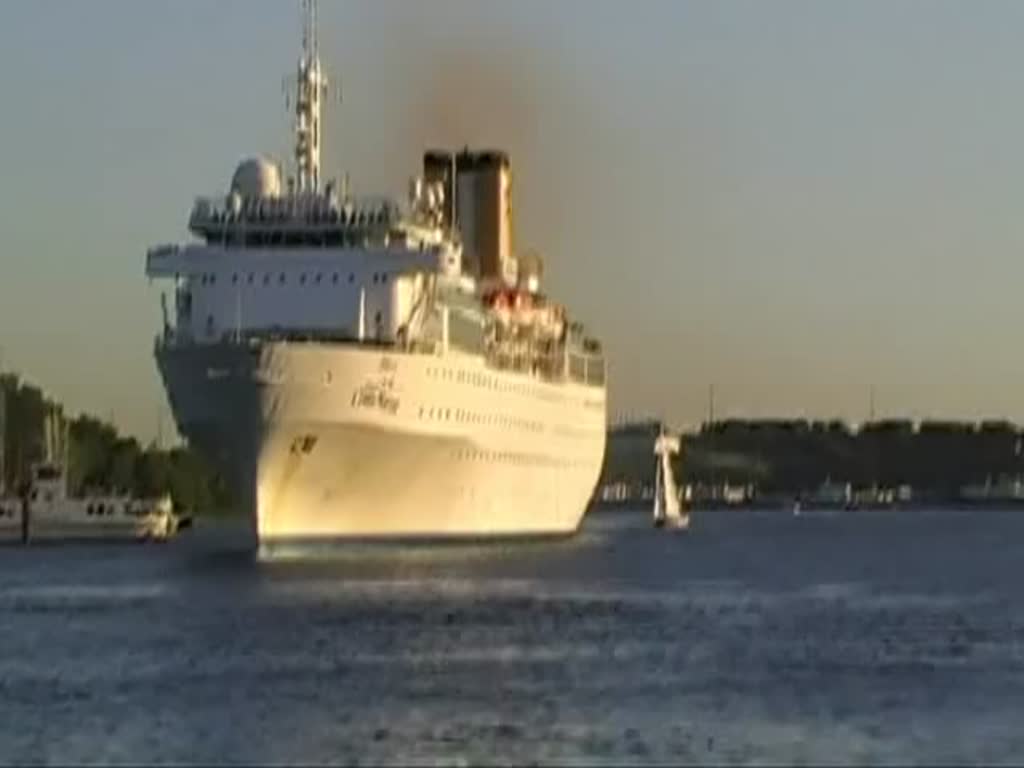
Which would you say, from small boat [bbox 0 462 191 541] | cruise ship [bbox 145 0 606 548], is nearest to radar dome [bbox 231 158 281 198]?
cruise ship [bbox 145 0 606 548]

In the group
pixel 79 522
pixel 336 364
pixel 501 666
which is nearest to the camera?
pixel 501 666

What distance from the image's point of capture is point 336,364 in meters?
118

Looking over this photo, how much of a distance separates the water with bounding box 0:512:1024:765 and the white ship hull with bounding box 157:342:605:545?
7.00 ft

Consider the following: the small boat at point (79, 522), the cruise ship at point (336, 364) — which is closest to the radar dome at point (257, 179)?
the cruise ship at point (336, 364)

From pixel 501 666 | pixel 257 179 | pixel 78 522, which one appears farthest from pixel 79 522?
pixel 501 666

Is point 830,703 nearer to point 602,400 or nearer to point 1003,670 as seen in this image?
point 1003,670

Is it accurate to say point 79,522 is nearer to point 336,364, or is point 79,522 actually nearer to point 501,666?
point 336,364

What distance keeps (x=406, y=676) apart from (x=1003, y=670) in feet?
39.1

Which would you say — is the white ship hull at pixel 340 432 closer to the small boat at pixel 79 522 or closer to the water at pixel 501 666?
the water at pixel 501 666

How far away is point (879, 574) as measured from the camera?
126 m

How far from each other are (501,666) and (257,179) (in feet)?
209

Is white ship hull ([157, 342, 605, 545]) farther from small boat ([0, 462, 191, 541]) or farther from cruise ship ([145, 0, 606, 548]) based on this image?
small boat ([0, 462, 191, 541])

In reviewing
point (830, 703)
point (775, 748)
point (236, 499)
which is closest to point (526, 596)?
point (236, 499)

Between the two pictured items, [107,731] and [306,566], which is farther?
[306,566]
